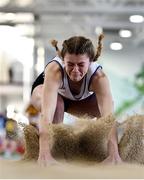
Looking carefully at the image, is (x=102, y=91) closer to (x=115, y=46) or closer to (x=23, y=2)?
(x=115, y=46)

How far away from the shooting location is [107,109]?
146 cm

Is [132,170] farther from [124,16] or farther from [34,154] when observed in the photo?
[124,16]

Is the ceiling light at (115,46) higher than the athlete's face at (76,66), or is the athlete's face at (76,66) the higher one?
the ceiling light at (115,46)

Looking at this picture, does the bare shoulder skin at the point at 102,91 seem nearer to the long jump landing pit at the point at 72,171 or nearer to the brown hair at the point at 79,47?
the brown hair at the point at 79,47

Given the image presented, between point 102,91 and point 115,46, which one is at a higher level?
point 115,46

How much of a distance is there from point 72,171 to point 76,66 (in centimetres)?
35

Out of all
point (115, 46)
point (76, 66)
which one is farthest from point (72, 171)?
point (115, 46)

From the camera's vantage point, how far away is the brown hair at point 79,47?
4.74ft

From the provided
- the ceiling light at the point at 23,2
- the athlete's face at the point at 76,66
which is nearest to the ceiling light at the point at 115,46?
the athlete's face at the point at 76,66

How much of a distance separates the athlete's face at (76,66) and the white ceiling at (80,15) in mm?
105

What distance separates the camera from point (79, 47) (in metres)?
1.45

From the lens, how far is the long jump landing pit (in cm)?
142

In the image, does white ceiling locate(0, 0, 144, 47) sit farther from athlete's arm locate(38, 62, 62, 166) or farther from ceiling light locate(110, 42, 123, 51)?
athlete's arm locate(38, 62, 62, 166)

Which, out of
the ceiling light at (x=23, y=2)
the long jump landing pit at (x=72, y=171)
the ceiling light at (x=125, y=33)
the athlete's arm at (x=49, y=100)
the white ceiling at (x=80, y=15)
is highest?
the ceiling light at (x=23, y=2)
